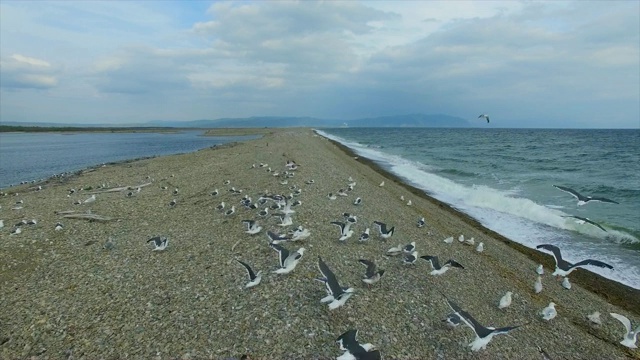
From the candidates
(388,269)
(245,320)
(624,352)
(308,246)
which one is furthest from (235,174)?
(624,352)

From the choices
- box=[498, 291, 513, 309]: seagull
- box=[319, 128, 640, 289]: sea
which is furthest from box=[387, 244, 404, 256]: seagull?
box=[319, 128, 640, 289]: sea

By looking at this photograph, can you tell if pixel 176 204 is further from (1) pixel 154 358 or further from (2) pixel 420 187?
(2) pixel 420 187

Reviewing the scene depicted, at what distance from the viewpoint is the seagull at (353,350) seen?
631cm

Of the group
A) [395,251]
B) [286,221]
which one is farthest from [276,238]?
[395,251]

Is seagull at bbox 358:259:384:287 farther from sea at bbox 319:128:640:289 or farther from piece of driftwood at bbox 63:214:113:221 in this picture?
piece of driftwood at bbox 63:214:113:221

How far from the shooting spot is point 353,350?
257 inches

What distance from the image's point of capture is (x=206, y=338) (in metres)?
7.41

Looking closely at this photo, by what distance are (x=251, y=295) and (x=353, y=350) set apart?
3127 millimetres

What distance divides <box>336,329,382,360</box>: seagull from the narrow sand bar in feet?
1.74

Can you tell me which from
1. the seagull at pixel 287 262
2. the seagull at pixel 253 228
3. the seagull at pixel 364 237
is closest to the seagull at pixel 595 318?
the seagull at pixel 364 237

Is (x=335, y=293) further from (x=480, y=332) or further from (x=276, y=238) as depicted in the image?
(x=276, y=238)

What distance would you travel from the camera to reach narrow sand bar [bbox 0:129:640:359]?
7492 millimetres

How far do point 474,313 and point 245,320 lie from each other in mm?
5268

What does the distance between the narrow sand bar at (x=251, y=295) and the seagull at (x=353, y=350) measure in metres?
0.53
